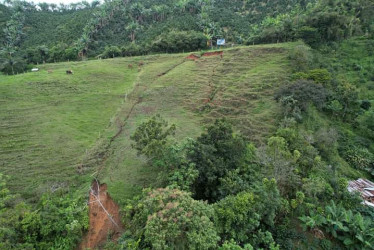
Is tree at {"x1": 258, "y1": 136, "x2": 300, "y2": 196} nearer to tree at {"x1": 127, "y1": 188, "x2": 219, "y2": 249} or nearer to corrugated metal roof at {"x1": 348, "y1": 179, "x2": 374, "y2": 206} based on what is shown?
corrugated metal roof at {"x1": 348, "y1": 179, "x2": 374, "y2": 206}

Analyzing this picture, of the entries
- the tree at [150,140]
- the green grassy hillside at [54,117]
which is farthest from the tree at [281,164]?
the green grassy hillside at [54,117]

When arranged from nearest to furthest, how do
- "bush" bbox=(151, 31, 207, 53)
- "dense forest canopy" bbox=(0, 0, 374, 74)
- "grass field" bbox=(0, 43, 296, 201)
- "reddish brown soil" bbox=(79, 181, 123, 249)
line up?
"reddish brown soil" bbox=(79, 181, 123, 249) < "grass field" bbox=(0, 43, 296, 201) < "dense forest canopy" bbox=(0, 0, 374, 74) < "bush" bbox=(151, 31, 207, 53)

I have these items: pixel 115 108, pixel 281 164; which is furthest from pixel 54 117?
pixel 281 164

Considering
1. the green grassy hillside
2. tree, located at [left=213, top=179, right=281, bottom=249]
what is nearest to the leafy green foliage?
tree, located at [left=213, top=179, right=281, bottom=249]

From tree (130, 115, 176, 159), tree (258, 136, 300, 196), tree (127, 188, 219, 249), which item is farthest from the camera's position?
tree (130, 115, 176, 159)

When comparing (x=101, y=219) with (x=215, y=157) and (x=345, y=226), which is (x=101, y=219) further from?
(x=345, y=226)

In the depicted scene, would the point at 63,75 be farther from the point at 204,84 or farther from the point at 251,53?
the point at 251,53
